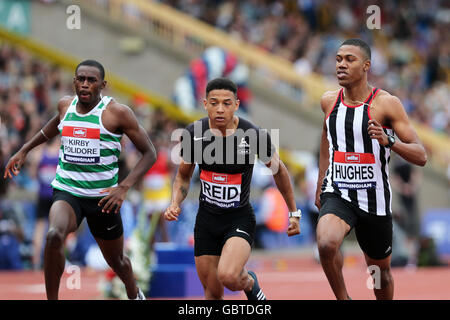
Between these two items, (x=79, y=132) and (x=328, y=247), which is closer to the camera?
(x=328, y=247)

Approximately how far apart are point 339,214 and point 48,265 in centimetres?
287

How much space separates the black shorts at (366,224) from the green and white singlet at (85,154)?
7.64 ft

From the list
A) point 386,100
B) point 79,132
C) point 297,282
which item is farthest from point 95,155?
point 297,282

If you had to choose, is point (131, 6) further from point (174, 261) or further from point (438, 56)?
point (174, 261)

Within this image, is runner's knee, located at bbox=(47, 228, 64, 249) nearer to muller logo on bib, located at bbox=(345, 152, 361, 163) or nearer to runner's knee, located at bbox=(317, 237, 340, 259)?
runner's knee, located at bbox=(317, 237, 340, 259)

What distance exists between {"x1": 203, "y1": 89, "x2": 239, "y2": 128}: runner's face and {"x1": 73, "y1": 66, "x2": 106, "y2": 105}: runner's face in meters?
1.24

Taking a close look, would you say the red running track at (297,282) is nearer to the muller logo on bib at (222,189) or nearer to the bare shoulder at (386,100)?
the muller logo on bib at (222,189)

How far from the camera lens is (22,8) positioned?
23.5m

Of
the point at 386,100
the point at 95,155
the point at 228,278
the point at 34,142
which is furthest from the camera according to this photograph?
the point at 34,142

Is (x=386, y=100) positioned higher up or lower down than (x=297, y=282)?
higher up

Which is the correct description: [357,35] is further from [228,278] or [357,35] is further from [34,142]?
[228,278]

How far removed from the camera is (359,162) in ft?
29.2

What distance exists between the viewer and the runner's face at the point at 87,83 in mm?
9328

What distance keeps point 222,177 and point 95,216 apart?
4.79ft
